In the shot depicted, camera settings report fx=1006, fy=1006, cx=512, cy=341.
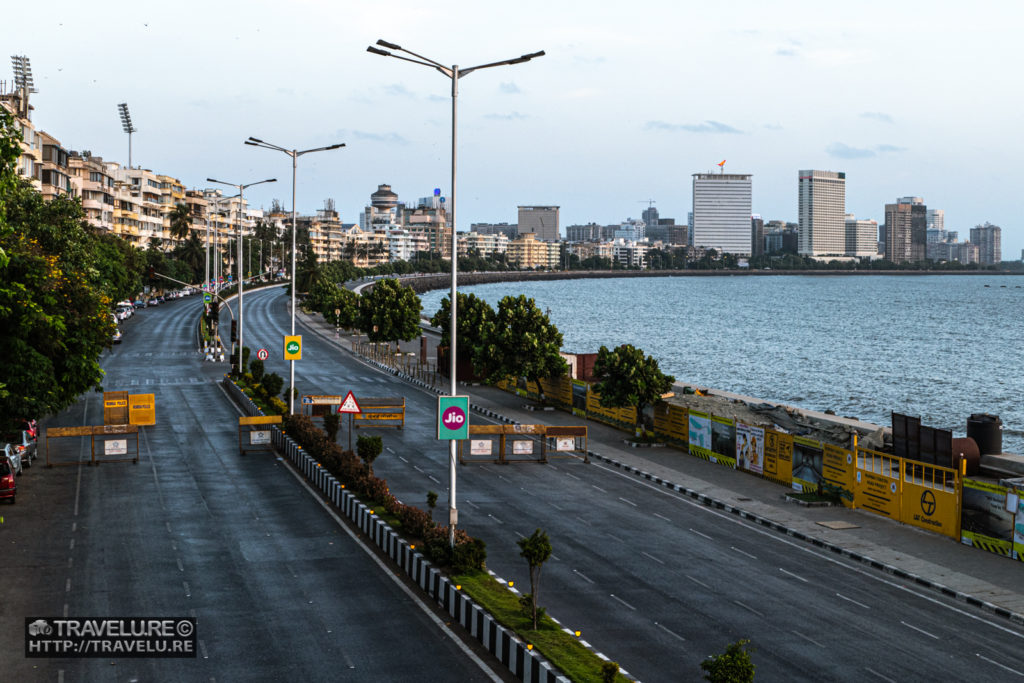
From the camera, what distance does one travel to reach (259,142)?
48312 mm

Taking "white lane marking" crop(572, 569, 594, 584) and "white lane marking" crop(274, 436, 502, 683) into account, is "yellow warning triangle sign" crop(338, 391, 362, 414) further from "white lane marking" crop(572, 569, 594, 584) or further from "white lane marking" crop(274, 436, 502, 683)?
"white lane marking" crop(572, 569, 594, 584)

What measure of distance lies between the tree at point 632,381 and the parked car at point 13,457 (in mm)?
23876

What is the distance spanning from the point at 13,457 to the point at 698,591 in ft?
81.8

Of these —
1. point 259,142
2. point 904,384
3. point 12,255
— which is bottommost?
point 904,384

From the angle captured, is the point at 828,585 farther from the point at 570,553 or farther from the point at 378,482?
the point at 378,482

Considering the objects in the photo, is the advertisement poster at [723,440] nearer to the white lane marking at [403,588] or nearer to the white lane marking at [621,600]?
the white lane marking at [403,588]

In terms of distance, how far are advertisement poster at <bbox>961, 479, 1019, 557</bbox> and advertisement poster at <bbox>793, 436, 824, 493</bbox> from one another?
625 cm

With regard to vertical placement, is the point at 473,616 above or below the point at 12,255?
below

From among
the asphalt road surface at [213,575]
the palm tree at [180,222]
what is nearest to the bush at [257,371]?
the asphalt road surface at [213,575]

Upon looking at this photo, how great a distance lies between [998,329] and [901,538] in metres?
150

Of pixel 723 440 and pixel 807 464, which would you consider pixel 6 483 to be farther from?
pixel 807 464

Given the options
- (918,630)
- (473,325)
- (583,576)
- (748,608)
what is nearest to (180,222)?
(473,325)

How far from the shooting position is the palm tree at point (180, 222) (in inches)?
7215

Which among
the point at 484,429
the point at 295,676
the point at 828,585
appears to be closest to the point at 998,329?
the point at 484,429
